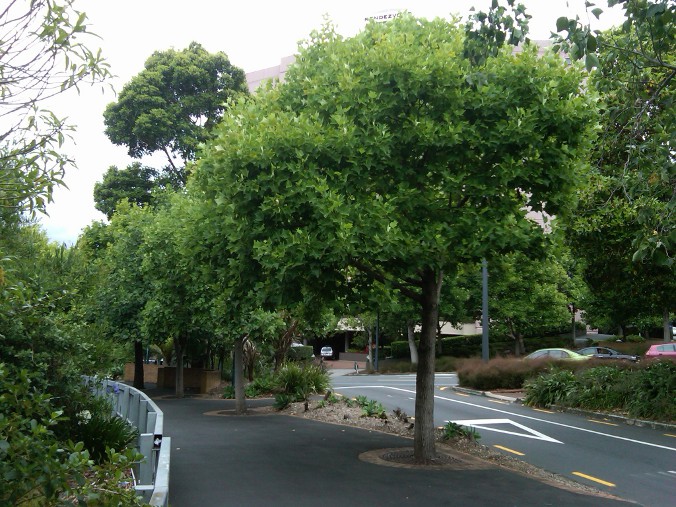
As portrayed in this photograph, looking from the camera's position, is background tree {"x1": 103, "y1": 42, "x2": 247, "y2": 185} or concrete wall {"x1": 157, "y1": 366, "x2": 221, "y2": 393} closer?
concrete wall {"x1": 157, "y1": 366, "x2": 221, "y2": 393}

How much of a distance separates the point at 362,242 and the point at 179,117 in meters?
32.2

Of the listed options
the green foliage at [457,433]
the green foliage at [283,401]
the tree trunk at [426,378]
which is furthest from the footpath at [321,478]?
the green foliage at [283,401]

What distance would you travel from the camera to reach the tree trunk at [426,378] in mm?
11812

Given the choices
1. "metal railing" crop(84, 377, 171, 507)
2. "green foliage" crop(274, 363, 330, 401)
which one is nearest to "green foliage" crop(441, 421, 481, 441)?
"metal railing" crop(84, 377, 171, 507)

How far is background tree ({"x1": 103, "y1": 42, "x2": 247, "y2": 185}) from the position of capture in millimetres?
38906

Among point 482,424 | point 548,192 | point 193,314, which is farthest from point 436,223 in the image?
point 193,314

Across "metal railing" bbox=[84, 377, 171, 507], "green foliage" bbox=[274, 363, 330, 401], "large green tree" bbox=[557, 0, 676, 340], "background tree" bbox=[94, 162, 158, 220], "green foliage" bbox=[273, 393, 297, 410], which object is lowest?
"green foliage" bbox=[273, 393, 297, 410]

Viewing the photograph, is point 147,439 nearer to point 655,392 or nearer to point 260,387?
point 655,392

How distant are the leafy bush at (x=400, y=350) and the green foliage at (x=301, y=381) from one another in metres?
33.0

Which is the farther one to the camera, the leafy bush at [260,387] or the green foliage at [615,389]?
the leafy bush at [260,387]

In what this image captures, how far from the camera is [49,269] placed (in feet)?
30.8

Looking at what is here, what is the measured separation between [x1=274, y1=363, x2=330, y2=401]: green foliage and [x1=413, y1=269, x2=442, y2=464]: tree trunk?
9.24m

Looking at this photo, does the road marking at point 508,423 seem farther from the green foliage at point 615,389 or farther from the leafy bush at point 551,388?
Result: the leafy bush at point 551,388

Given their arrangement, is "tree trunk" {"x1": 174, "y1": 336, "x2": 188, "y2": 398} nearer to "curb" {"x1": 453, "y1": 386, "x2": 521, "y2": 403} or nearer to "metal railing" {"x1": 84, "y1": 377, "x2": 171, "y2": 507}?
"curb" {"x1": 453, "y1": 386, "x2": 521, "y2": 403}
